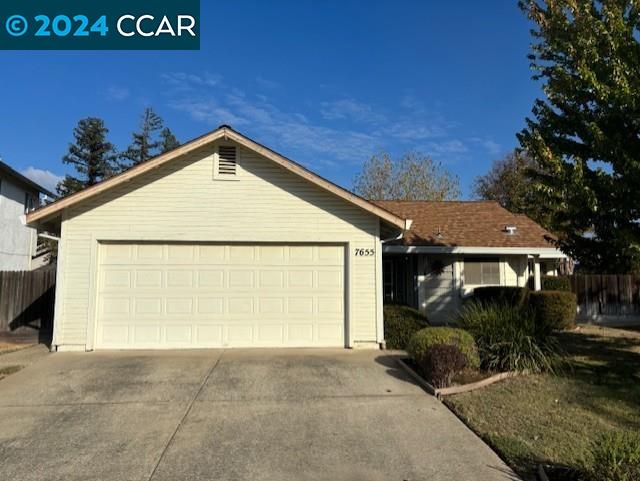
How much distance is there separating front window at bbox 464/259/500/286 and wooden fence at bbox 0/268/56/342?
43.2 feet

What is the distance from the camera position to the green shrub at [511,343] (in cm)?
811

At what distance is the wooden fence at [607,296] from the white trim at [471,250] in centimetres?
271

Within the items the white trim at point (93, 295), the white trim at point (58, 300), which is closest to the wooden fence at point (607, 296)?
the white trim at point (93, 295)

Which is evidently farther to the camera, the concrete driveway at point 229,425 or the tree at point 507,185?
the tree at point 507,185

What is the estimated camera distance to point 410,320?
1088 cm

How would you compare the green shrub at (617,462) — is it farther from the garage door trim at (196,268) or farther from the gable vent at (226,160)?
the gable vent at (226,160)

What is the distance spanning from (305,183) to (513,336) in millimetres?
5542

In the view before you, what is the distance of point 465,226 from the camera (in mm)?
17562

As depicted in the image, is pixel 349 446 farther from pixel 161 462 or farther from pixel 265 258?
pixel 265 258

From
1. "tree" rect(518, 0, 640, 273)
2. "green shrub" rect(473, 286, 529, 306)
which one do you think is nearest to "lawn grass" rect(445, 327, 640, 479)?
"tree" rect(518, 0, 640, 273)

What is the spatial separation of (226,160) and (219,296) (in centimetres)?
314

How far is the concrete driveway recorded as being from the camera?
465 cm

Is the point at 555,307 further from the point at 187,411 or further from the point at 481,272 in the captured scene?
the point at 187,411

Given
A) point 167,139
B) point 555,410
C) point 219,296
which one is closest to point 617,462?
point 555,410
